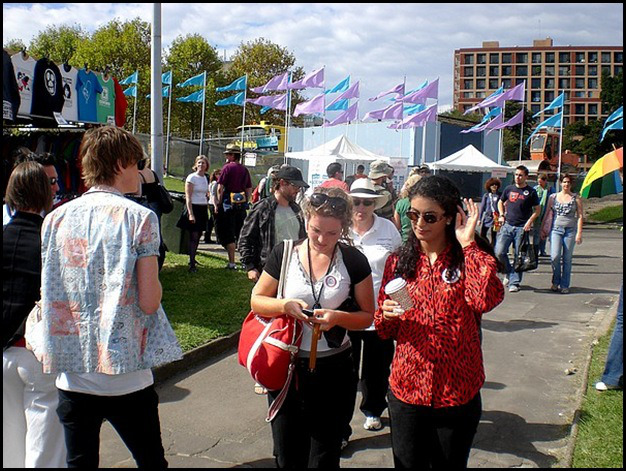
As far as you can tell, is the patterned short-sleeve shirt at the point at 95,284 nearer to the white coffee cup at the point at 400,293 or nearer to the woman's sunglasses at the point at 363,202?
the white coffee cup at the point at 400,293

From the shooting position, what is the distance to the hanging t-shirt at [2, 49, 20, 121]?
7.19 m

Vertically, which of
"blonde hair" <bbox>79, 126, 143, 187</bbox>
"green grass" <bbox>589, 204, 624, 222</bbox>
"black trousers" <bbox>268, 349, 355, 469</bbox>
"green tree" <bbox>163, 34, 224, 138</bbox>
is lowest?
"black trousers" <bbox>268, 349, 355, 469</bbox>

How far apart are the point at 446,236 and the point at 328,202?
675 millimetres

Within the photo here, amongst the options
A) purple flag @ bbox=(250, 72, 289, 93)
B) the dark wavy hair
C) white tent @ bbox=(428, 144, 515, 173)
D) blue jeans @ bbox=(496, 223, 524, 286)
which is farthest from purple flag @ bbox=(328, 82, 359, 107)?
the dark wavy hair

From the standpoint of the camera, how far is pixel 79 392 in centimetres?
281

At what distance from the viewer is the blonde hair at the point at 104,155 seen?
9.41ft

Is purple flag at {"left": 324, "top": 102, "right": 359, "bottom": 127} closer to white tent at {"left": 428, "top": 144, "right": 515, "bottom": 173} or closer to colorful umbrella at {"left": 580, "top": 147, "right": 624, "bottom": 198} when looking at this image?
white tent at {"left": 428, "top": 144, "right": 515, "bottom": 173}

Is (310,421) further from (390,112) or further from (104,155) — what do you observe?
(390,112)

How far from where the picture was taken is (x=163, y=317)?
295 centimetres

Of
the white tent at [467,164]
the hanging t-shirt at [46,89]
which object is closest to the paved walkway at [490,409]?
the hanging t-shirt at [46,89]

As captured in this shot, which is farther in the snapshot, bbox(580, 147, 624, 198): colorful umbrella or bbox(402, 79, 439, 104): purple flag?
bbox(402, 79, 439, 104): purple flag

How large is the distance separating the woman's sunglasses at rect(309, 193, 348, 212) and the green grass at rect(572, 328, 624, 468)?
2.25 meters

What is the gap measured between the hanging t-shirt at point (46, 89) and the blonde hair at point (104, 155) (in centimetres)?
557

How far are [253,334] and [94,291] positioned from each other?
950 millimetres
